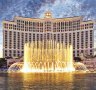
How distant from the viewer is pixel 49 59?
536 ft

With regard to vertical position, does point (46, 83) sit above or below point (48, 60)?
below

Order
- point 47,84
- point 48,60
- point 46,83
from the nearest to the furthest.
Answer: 1. point 47,84
2. point 46,83
3. point 48,60

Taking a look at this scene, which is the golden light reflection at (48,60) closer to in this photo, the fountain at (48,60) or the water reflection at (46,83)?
the fountain at (48,60)

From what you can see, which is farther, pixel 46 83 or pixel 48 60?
pixel 48 60

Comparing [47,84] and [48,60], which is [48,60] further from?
[47,84]

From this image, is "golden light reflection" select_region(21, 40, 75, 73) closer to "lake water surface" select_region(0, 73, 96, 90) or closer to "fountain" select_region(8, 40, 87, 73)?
"fountain" select_region(8, 40, 87, 73)

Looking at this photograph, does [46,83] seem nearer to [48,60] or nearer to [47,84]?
[47,84]

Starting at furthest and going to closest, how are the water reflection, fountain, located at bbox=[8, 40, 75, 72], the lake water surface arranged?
1. fountain, located at bbox=[8, 40, 75, 72]
2. the water reflection
3. the lake water surface

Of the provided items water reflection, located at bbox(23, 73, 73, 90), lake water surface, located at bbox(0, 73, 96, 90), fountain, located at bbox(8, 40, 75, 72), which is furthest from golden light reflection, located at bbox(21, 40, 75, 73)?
lake water surface, located at bbox(0, 73, 96, 90)

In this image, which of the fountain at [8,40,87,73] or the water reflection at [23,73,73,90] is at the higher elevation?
the fountain at [8,40,87,73]

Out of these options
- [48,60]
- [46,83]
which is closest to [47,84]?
[46,83]

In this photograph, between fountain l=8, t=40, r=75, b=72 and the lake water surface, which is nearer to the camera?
the lake water surface

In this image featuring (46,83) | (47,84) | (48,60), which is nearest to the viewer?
(47,84)

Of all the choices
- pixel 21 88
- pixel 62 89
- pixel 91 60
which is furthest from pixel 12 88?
pixel 91 60
